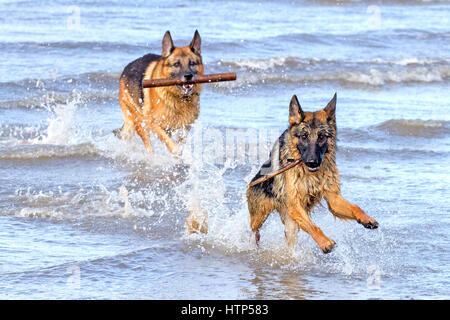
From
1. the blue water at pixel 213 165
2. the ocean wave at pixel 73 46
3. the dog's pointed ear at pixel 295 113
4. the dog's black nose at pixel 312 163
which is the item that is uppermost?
the dog's pointed ear at pixel 295 113

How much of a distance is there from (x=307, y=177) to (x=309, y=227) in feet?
1.31

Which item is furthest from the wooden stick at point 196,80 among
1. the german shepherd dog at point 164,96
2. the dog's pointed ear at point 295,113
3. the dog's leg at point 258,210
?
the dog's leg at point 258,210

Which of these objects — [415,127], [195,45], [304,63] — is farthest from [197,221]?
[304,63]

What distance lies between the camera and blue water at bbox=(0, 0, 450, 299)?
5590 millimetres

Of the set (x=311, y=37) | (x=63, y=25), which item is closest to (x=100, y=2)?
(x=63, y=25)

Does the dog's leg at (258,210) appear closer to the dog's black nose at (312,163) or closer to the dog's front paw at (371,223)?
the dog's black nose at (312,163)

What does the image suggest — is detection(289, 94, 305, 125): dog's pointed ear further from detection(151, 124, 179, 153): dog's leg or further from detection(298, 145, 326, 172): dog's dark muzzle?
detection(151, 124, 179, 153): dog's leg

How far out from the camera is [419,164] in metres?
8.87

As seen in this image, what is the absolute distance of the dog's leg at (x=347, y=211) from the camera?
564 centimetres

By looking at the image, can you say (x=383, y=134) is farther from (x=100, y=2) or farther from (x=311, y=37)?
(x=100, y=2)

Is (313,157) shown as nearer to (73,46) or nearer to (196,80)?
(196,80)

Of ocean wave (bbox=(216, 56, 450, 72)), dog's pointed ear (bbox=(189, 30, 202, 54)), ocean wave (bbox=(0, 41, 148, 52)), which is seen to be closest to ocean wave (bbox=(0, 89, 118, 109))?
dog's pointed ear (bbox=(189, 30, 202, 54))

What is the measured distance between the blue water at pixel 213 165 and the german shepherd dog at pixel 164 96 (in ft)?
1.03
